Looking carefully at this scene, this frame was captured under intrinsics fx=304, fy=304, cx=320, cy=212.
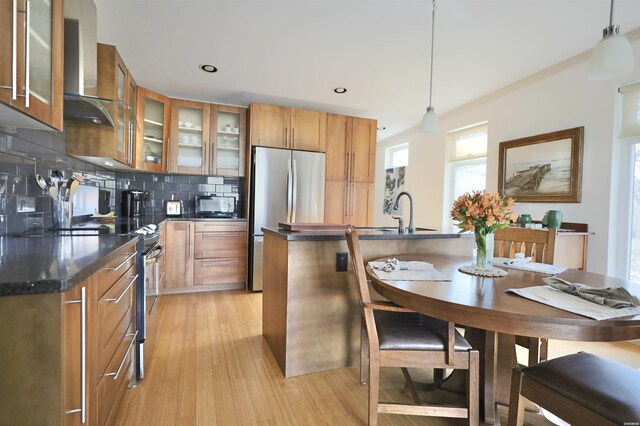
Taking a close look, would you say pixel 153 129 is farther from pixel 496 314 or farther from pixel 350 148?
pixel 496 314

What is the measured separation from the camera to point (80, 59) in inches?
66.7

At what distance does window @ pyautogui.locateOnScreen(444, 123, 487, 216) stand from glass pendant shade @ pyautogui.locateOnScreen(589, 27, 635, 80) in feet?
8.37

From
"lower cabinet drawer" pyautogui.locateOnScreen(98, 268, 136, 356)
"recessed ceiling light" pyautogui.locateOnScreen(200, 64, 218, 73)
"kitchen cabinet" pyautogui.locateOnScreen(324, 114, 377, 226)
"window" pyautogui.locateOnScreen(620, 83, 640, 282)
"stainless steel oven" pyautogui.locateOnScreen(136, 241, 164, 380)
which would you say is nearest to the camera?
"lower cabinet drawer" pyautogui.locateOnScreen(98, 268, 136, 356)

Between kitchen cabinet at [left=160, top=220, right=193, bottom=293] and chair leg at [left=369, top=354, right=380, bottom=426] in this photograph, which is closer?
chair leg at [left=369, top=354, right=380, bottom=426]

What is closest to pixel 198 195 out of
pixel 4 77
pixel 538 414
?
pixel 4 77

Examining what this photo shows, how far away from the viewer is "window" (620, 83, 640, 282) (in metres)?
2.52

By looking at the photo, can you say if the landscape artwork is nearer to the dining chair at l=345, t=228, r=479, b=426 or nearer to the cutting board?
the cutting board

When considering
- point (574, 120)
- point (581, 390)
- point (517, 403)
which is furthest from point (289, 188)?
point (581, 390)

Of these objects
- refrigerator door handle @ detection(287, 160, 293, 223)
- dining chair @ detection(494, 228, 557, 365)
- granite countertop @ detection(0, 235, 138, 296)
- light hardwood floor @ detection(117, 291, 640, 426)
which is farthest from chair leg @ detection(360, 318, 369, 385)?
refrigerator door handle @ detection(287, 160, 293, 223)

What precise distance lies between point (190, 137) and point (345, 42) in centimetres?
235

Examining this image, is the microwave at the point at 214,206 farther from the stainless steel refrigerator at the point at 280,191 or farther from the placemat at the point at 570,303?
the placemat at the point at 570,303

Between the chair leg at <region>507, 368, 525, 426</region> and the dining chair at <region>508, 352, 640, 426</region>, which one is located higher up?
the dining chair at <region>508, 352, 640, 426</region>

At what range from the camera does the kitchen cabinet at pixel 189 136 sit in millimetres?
3793

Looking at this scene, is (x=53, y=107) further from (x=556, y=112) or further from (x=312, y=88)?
(x=556, y=112)
